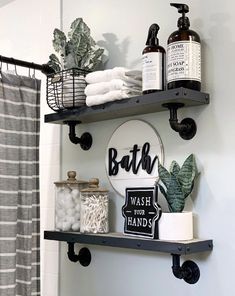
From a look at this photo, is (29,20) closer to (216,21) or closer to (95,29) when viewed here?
(95,29)

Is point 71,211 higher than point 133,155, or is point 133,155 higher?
point 133,155

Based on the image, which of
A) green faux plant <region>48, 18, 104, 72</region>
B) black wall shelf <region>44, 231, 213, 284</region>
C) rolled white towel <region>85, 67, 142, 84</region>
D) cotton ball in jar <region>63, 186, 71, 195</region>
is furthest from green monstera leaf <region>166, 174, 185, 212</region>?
green faux plant <region>48, 18, 104, 72</region>

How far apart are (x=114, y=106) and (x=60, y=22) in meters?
0.77

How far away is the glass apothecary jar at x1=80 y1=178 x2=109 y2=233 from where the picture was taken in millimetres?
1647

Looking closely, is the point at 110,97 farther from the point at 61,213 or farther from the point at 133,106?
the point at 61,213

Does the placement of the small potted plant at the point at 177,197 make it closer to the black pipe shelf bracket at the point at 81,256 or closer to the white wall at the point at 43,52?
the black pipe shelf bracket at the point at 81,256

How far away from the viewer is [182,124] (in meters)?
1.53

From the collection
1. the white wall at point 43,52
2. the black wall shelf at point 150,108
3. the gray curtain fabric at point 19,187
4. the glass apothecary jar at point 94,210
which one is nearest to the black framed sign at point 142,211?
the glass apothecary jar at point 94,210

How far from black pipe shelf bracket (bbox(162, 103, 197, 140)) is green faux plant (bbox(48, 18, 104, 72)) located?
0.43m

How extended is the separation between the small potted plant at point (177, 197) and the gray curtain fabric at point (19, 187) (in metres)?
0.60

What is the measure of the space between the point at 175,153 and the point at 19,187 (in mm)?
641

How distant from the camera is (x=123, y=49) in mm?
1794

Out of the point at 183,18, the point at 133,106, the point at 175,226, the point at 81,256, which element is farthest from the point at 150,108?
the point at 81,256

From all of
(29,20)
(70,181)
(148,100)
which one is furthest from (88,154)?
(29,20)
